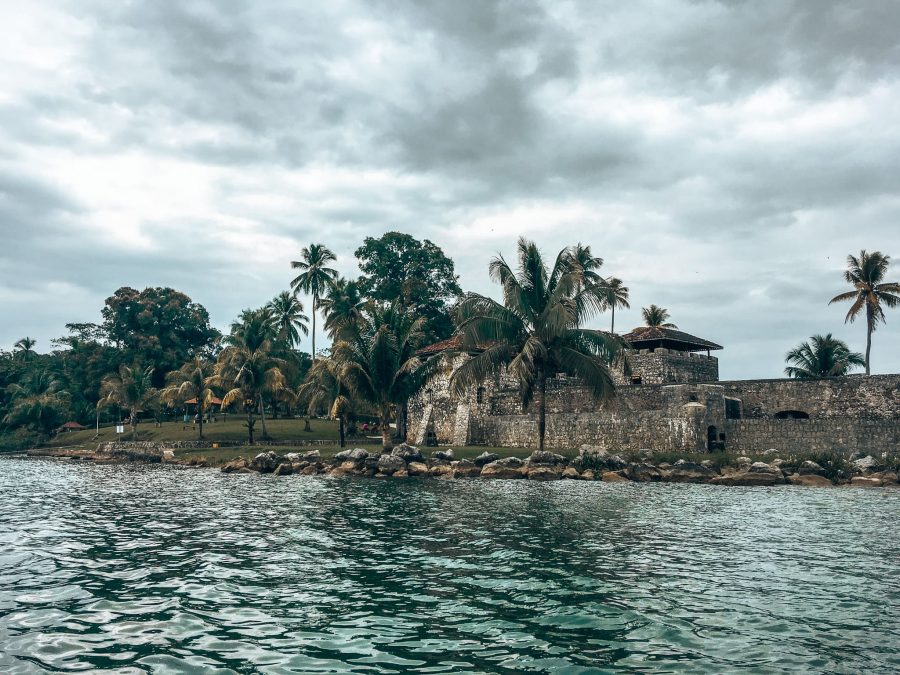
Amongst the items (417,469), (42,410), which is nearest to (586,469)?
(417,469)

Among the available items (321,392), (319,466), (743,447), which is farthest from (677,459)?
(321,392)

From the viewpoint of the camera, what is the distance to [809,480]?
28.1 metres

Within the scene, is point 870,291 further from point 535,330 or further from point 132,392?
point 132,392

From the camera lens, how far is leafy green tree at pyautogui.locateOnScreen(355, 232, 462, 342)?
68.7 meters

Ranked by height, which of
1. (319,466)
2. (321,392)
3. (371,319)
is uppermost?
(371,319)

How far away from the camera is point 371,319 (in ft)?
133

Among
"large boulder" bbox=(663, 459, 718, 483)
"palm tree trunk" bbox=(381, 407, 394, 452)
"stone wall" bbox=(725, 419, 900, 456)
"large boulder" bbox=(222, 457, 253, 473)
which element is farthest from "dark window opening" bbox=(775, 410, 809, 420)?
"large boulder" bbox=(222, 457, 253, 473)

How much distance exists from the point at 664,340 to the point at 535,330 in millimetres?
17690

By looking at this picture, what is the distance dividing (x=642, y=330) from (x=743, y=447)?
1492cm

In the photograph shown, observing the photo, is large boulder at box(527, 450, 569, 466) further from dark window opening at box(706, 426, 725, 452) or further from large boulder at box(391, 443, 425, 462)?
dark window opening at box(706, 426, 725, 452)

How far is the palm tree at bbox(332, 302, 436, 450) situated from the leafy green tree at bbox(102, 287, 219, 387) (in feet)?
138

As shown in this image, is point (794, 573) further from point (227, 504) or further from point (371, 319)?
point (371, 319)

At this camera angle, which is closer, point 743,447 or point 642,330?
point 743,447

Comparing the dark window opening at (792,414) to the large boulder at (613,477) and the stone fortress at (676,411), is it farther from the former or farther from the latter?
the large boulder at (613,477)
